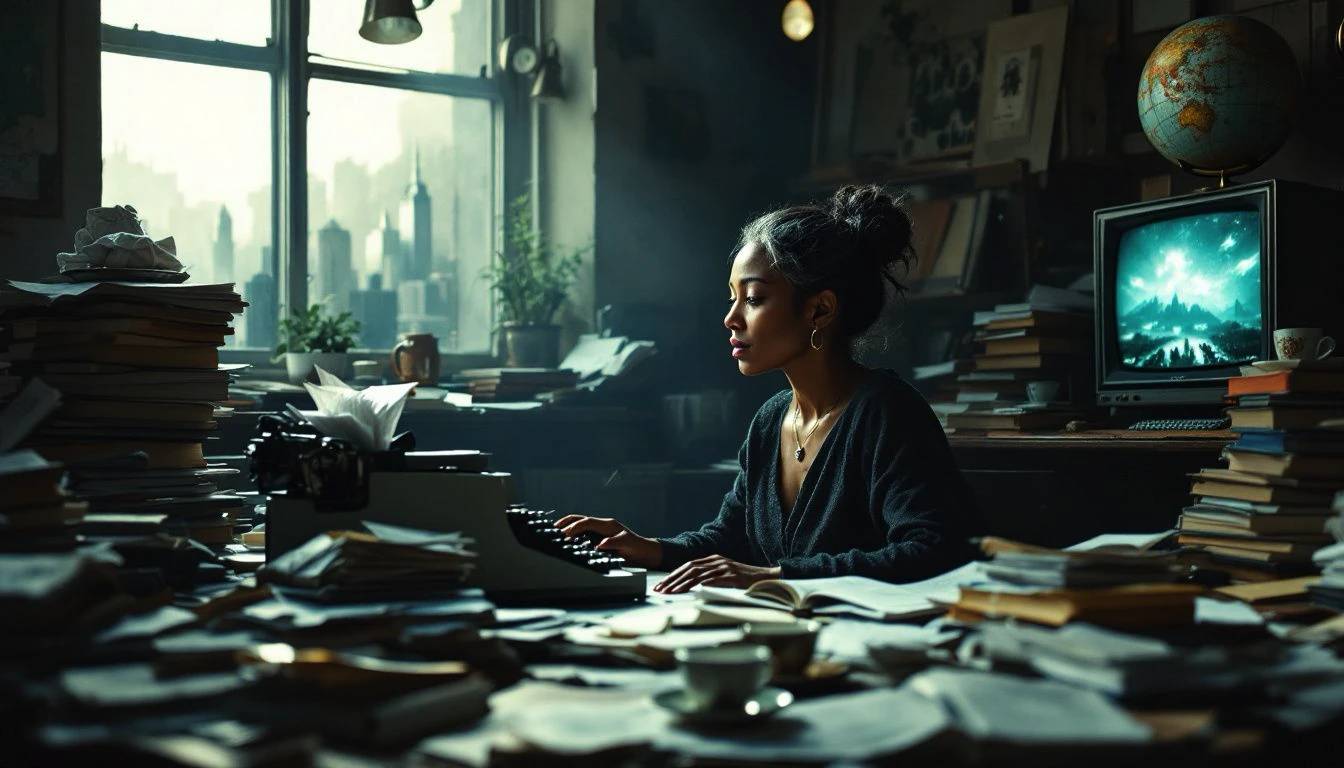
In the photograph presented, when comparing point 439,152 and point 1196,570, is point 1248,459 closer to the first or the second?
point 1196,570

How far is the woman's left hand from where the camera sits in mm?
1890

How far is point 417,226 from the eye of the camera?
4484mm

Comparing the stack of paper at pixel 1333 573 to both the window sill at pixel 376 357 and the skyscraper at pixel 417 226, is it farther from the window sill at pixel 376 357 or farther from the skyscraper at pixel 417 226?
the skyscraper at pixel 417 226

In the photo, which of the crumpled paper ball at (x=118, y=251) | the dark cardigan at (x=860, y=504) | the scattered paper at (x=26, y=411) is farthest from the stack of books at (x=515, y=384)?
the scattered paper at (x=26, y=411)

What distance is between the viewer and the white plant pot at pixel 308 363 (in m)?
3.90

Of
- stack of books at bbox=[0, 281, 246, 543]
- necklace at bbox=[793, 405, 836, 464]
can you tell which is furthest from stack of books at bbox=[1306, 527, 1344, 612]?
stack of books at bbox=[0, 281, 246, 543]

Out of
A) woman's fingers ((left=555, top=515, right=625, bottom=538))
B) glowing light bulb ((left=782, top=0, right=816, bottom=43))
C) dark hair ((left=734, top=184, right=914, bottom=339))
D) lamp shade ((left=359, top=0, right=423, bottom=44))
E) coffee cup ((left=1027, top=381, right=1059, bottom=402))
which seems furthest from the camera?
glowing light bulb ((left=782, top=0, right=816, bottom=43))

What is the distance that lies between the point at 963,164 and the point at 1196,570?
8.43 feet

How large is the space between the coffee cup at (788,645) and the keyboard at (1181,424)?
2.14 metres

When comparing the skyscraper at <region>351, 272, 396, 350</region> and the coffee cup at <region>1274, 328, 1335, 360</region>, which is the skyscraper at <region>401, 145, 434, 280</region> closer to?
the skyscraper at <region>351, 272, 396, 350</region>

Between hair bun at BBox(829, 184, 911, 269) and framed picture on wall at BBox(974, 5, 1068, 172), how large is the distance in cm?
159

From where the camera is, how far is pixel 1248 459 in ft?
5.87

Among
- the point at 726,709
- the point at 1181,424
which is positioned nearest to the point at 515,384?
the point at 1181,424

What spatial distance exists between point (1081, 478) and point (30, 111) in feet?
9.97
